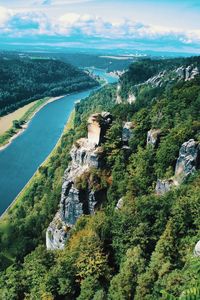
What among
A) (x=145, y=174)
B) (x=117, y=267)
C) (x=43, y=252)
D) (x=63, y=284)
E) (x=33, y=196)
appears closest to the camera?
(x=63, y=284)

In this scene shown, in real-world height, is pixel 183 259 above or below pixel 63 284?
above

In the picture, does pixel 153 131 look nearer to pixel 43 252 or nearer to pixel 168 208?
pixel 168 208

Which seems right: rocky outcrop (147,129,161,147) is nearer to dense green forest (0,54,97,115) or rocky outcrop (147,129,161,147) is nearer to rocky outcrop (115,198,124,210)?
rocky outcrop (115,198,124,210)

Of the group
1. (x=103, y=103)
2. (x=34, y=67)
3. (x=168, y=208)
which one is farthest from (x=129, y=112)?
(x=34, y=67)

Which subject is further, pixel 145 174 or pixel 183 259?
pixel 145 174

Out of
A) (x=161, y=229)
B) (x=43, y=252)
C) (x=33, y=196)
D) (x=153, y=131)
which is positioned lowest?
(x=33, y=196)

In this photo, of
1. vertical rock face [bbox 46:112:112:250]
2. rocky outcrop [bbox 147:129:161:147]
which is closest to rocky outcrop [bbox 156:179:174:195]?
rocky outcrop [bbox 147:129:161:147]

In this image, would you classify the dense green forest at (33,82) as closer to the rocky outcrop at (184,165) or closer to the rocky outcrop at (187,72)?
A: the rocky outcrop at (187,72)

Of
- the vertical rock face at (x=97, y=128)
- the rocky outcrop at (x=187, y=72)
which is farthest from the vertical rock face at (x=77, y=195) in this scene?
the rocky outcrop at (x=187, y=72)
